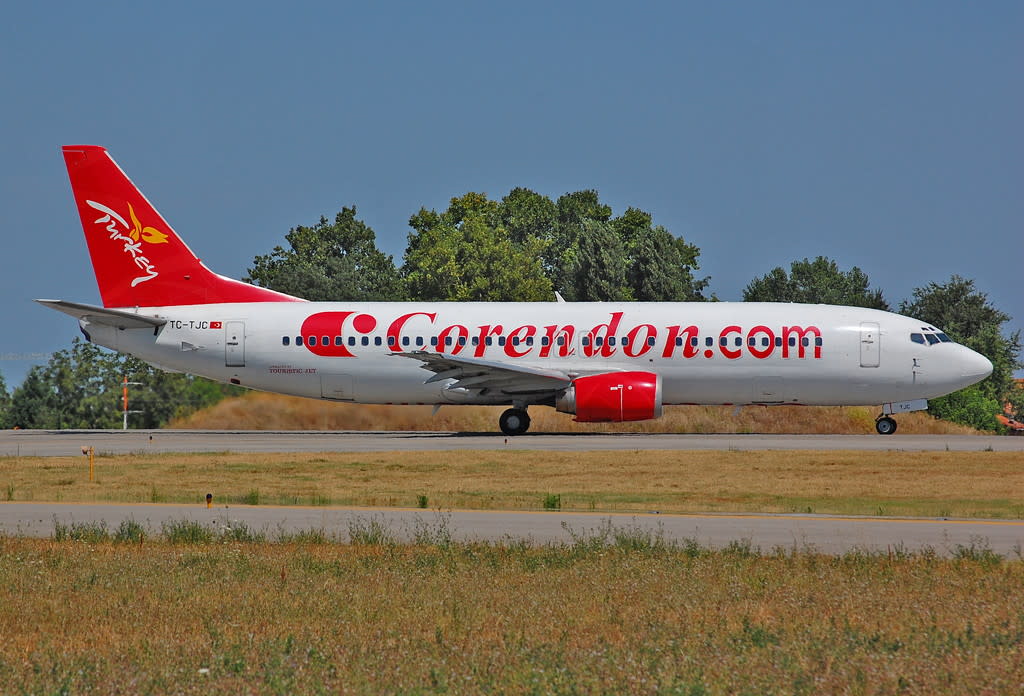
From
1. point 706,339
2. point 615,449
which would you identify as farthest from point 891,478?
point 706,339

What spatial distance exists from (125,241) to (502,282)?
2216 inches

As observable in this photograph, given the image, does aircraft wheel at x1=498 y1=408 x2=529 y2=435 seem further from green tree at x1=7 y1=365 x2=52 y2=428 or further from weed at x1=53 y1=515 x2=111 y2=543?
green tree at x1=7 y1=365 x2=52 y2=428

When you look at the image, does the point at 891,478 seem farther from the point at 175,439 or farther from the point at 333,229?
the point at 333,229

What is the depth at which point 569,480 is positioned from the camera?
30031 millimetres

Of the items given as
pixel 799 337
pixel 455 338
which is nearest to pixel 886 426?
pixel 799 337

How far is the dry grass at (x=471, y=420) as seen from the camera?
4844 cm

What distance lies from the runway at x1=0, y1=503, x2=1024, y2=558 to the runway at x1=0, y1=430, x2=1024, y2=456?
47.6 ft

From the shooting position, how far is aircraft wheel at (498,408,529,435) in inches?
1734

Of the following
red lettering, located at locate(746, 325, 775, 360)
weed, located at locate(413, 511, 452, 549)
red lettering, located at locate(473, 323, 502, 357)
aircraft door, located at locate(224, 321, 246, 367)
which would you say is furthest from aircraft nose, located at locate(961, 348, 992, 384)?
weed, located at locate(413, 511, 452, 549)

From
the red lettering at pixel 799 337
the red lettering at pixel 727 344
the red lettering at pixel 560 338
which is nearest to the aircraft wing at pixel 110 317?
the red lettering at pixel 560 338

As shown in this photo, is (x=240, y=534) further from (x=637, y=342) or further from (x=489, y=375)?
(x=637, y=342)

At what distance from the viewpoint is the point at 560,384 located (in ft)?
139

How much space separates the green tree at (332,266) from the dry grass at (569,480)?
167 ft

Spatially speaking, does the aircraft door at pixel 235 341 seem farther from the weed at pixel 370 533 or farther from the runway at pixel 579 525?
the weed at pixel 370 533
